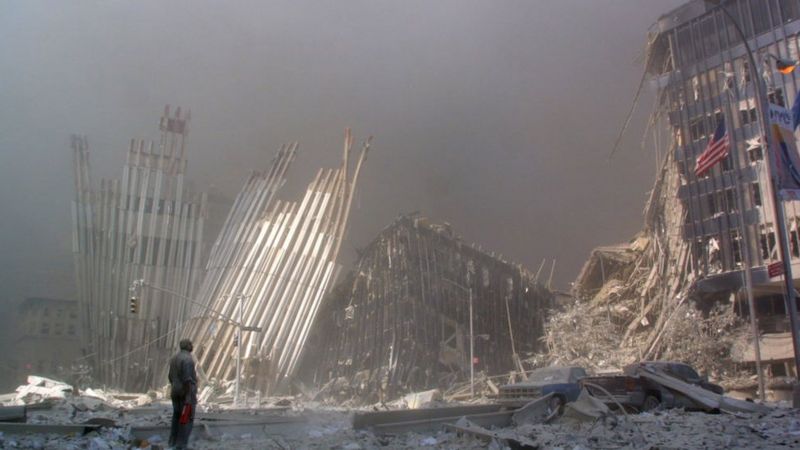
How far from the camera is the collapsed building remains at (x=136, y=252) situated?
38344 millimetres

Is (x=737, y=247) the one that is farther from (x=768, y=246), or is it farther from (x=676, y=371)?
(x=676, y=371)

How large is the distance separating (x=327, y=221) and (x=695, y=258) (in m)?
22.1

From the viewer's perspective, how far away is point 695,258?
125ft

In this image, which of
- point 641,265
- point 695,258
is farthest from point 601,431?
point 641,265

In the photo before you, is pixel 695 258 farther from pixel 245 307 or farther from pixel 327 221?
pixel 245 307

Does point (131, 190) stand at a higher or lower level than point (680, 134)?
lower

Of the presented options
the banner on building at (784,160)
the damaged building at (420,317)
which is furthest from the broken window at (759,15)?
the banner on building at (784,160)

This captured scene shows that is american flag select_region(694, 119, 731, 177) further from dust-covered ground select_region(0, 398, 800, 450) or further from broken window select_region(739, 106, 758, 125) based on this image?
broken window select_region(739, 106, 758, 125)

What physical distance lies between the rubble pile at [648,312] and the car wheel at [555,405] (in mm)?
18006

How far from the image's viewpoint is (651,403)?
1772cm

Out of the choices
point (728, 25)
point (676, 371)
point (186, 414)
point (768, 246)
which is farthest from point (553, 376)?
point (728, 25)

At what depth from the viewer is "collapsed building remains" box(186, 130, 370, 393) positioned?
120ft

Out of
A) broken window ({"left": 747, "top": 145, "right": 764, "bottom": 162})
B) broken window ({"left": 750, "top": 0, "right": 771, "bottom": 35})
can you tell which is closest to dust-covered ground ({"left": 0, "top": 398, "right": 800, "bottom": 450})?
broken window ({"left": 747, "top": 145, "right": 764, "bottom": 162})

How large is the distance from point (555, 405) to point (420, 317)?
24.8m
